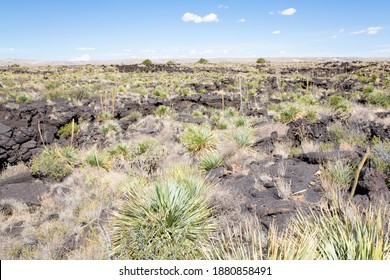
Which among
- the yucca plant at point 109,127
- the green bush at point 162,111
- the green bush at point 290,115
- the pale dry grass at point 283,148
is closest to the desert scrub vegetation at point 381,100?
the green bush at point 290,115

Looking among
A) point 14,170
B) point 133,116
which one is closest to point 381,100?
point 133,116

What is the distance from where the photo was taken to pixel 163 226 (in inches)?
177

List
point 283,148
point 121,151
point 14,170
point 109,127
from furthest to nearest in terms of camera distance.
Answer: point 109,127 < point 121,151 < point 14,170 < point 283,148

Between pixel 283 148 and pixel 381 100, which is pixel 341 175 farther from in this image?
pixel 381 100

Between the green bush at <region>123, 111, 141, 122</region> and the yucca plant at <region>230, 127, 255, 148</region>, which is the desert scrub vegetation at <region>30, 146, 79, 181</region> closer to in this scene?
the yucca plant at <region>230, 127, 255, 148</region>

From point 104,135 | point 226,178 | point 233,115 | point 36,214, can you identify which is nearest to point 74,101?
point 104,135

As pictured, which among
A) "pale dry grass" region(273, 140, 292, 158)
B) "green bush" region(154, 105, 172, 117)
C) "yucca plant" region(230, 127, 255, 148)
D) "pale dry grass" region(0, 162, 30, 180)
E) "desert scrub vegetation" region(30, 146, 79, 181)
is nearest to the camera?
"pale dry grass" region(273, 140, 292, 158)

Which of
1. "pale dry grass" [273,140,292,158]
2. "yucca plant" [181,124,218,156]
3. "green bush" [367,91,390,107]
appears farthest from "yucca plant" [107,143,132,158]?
"green bush" [367,91,390,107]

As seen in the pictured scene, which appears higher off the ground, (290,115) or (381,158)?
(381,158)

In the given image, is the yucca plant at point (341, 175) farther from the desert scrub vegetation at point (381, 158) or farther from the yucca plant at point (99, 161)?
the yucca plant at point (99, 161)

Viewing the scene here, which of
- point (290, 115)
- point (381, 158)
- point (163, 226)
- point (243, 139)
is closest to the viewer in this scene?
point (163, 226)

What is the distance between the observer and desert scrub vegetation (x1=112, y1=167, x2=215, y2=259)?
4348 mm

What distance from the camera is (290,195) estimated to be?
597 cm

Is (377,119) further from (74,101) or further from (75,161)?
(74,101)
